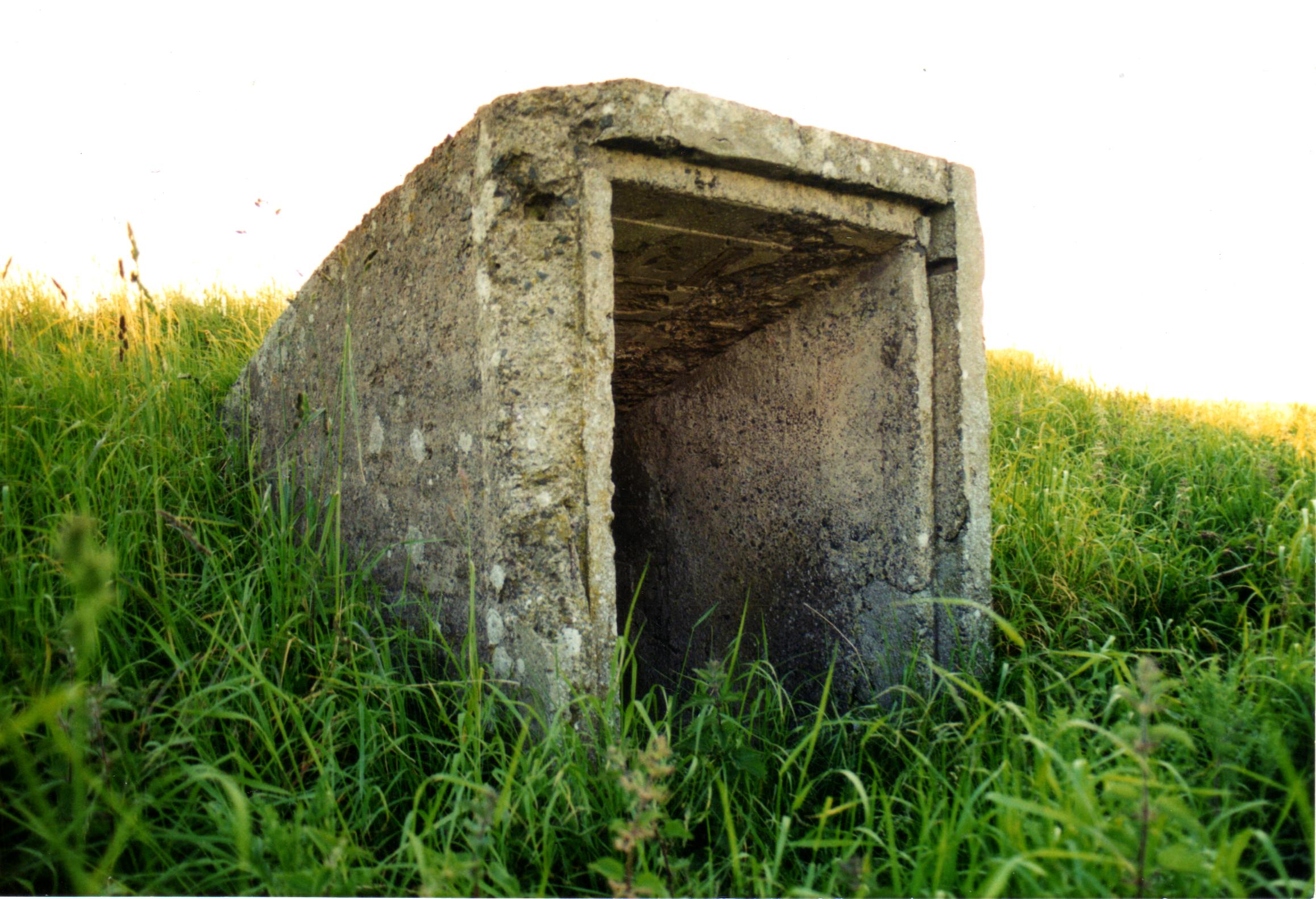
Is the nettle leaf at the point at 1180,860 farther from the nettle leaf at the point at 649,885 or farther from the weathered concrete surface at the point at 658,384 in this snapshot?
the weathered concrete surface at the point at 658,384

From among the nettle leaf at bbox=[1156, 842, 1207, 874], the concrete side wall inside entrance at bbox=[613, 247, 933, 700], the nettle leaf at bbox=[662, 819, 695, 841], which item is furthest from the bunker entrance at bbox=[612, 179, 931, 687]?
the nettle leaf at bbox=[1156, 842, 1207, 874]

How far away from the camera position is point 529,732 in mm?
1688

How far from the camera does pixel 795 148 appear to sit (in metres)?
1.96

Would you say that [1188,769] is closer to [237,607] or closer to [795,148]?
[795,148]

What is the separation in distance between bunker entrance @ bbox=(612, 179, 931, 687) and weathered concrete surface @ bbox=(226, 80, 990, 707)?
0.01m

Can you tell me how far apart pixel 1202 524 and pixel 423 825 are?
294cm

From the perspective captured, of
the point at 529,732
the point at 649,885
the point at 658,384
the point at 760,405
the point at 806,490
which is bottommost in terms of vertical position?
the point at 649,885

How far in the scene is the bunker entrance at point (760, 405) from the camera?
2.24 metres

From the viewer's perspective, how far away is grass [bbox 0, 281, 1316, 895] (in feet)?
3.86

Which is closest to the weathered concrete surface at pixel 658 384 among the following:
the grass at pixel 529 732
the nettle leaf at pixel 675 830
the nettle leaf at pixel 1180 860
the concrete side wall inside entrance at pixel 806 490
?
the concrete side wall inside entrance at pixel 806 490

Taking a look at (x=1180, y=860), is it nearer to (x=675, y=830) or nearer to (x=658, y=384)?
(x=675, y=830)

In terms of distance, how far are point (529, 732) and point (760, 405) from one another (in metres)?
1.43

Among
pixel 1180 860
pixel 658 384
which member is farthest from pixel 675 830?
pixel 658 384

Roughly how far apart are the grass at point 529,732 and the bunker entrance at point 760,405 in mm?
355
